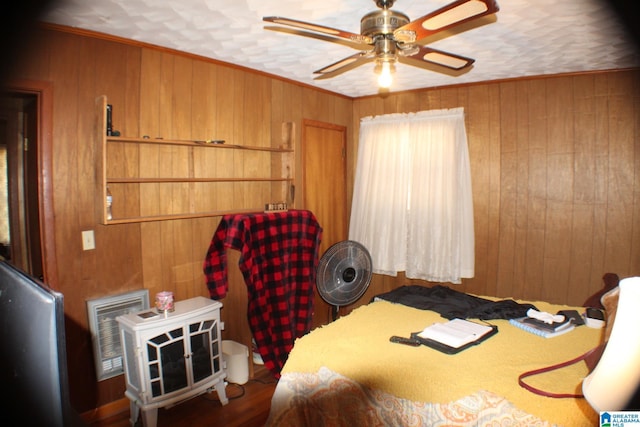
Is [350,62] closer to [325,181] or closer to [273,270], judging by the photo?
[273,270]

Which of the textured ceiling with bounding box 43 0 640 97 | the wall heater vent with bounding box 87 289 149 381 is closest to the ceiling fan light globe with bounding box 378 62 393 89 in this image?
the textured ceiling with bounding box 43 0 640 97

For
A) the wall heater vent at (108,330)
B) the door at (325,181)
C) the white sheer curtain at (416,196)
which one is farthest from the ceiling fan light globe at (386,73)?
the wall heater vent at (108,330)

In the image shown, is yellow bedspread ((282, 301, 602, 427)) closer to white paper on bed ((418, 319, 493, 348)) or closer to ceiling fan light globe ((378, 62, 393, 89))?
white paper on bed ((418, 319, 493, 348))

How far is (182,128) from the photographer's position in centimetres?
268

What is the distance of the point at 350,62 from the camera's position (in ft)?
6.47

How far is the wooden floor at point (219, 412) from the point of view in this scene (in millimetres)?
2369

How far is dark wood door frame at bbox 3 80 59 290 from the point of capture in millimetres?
2090

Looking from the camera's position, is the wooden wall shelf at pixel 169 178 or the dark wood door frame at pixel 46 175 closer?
the dark wood door frame at pixel 46 175

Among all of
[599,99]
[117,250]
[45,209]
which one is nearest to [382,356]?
[117,250]

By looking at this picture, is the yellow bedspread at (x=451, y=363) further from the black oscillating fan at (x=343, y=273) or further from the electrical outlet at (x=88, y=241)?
the electrical outlet at (x=88, y=241)

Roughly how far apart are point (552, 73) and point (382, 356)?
106 inches

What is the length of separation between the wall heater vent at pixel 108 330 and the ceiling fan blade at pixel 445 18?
86.8 inches

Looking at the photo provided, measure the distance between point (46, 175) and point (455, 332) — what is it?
2.37 meters

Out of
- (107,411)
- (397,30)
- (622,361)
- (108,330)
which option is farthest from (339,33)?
(107,411)
